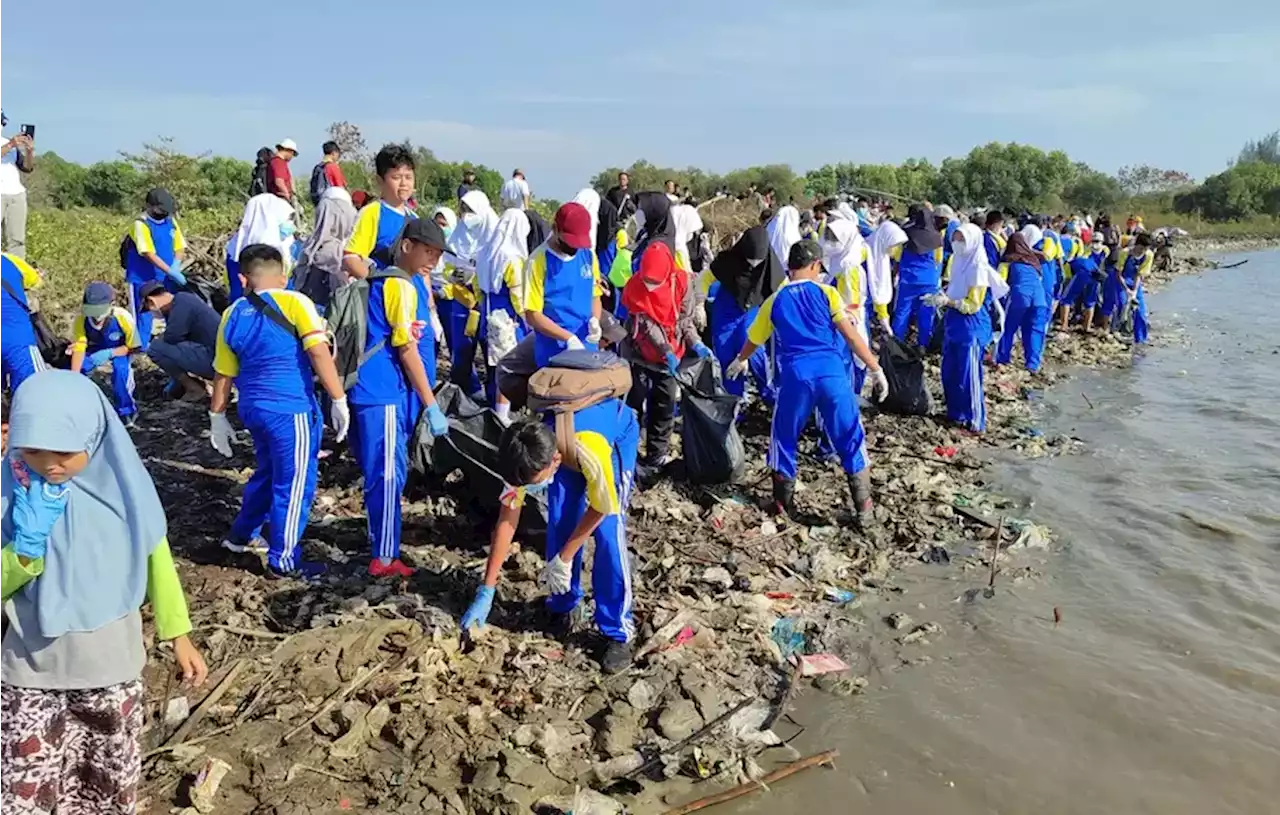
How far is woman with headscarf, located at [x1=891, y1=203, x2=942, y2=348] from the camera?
9.78m

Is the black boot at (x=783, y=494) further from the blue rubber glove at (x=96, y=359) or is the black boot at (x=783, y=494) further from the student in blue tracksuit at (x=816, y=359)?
the blue rubber glove at (x=96, y=359)

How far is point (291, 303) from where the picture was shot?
4078 mm

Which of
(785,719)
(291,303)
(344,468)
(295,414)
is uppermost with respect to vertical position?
(291,303)

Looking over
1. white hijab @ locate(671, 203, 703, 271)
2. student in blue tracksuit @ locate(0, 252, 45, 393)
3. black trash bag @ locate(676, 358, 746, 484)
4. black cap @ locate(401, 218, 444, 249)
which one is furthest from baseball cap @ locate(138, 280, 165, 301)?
black trash bag @ locate(676, 358, 746, 484)

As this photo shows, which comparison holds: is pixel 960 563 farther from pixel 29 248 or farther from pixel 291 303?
pixel 29 248

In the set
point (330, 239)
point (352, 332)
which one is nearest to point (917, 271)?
point (330, 239)

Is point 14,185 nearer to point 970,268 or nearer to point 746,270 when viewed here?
point 746,270

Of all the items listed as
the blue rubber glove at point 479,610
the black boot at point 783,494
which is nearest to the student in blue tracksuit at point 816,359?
the black boot at point 783,494

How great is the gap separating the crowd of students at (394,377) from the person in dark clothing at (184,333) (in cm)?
2

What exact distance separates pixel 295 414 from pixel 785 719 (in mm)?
2639

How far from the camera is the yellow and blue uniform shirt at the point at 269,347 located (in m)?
4.08

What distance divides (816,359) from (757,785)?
9.42 ft

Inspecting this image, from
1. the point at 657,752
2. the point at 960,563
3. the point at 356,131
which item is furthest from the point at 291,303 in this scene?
the point at 356,131

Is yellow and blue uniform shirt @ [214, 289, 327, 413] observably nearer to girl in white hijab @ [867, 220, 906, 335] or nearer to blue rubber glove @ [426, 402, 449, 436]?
blue rubber glove @ [426, 402, 449, 436]
